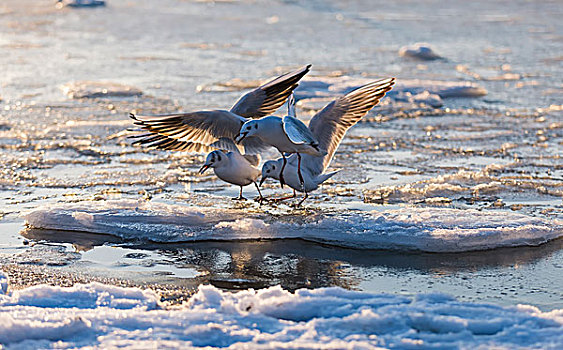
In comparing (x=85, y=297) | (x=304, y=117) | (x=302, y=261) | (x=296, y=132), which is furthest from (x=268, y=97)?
(x=304, y=117)

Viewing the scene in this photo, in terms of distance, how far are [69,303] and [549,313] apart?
82.2 inches

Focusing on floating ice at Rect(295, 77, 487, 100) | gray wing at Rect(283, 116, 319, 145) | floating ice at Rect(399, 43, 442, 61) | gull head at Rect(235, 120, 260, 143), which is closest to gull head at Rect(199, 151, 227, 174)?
gull head at Rect(235, 120, 260, 143)

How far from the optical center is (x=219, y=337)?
11.2 ft

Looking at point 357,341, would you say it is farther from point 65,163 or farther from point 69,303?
point 65,163

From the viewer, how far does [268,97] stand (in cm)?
594

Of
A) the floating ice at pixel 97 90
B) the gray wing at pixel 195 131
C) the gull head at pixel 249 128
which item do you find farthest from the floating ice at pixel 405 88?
the gull head at pixel 249 128

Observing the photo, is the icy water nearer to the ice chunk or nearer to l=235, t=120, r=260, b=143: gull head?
the ice chunk

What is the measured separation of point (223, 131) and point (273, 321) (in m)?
2.42

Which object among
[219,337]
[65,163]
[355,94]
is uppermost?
[355,94]

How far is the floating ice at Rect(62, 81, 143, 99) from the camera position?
1010 cm

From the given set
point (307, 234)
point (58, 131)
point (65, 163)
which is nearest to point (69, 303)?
point (307, 234)

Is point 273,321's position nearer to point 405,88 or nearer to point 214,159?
point 214,159

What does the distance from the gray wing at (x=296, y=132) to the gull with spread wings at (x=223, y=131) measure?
17.8 inches

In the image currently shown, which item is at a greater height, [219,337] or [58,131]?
[58,131]
